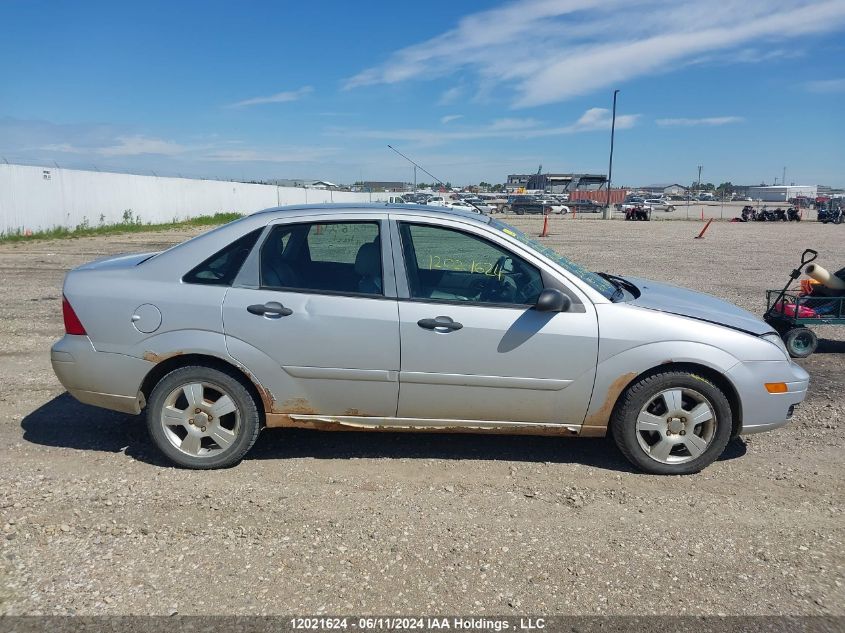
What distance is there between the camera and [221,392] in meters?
4.46

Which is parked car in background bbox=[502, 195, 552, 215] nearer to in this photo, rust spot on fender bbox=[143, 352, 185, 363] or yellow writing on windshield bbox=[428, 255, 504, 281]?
yellow writing on windshield bbox=[428, 255, 504, 281]

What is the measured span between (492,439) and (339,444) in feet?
3.70

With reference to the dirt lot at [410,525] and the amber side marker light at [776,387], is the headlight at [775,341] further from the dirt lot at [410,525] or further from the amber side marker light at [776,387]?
the dirt lot at [410,525]

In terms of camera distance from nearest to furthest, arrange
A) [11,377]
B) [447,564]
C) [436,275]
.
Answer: [447,564]
[436,275]
[11,377]

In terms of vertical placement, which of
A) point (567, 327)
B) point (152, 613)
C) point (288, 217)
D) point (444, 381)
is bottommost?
point (152, 613)

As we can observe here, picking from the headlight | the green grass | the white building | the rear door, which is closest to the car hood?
the headlight

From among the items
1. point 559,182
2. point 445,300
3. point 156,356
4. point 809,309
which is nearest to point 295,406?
point 156,356

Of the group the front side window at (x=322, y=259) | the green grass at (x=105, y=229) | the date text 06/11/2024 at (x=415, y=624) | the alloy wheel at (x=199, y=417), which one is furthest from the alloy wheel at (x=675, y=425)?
the green grass at (x=105, y=229)

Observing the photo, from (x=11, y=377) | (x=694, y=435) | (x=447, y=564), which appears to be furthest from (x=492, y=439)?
(x=11, y=377)

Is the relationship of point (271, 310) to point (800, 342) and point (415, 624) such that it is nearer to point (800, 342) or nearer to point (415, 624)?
point (415, 624)

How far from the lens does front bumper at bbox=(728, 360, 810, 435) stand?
4391 millimetres

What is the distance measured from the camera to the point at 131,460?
4.71 meters

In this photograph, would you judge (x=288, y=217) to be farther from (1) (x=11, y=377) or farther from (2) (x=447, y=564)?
(1) (x=11, y=377)

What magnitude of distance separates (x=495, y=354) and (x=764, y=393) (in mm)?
1727
